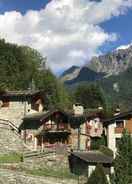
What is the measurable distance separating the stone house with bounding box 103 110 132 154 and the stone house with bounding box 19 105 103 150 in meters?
3.96

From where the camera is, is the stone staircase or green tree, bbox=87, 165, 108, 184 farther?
the stone staircase

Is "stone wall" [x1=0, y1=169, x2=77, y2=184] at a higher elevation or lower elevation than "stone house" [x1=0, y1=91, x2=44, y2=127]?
lower

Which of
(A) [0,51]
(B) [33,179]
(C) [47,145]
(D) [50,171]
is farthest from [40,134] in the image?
(A) [0,51]

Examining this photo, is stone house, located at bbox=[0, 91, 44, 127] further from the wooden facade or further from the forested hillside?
the forested hillside

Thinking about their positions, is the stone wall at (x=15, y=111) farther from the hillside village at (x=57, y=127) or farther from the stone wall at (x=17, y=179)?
the stone wall at (x=17, y=179)

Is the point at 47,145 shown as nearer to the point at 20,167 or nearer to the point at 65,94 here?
the point at 20,167

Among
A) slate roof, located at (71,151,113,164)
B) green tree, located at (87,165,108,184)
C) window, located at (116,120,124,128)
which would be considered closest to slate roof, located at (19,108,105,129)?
window, located at (116,120,124,128)

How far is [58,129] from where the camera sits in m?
72.2

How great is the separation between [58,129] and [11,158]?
19249 mm

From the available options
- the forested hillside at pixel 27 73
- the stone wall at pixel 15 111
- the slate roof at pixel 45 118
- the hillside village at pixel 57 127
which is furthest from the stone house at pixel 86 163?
the forested hillside at pixel 27 73

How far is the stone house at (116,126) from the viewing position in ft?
229

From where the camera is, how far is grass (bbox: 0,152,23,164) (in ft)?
170

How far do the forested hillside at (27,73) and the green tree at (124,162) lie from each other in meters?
46.4

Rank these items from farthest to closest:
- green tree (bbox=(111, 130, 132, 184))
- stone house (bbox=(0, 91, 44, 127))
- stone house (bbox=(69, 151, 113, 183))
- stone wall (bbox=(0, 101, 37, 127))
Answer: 1. stone wall (bbox=(0, 101, 37, 127))
2. stone house (bbox=(0, 91, 44, 127))
3. stone house (bbox=(69, 151, 113, 183))
4. green tree (bbox=(111, 130, 132, 184))
